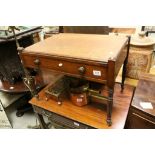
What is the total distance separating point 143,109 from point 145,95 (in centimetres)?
14

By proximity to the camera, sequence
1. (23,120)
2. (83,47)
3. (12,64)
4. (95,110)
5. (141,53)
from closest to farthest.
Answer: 1. (83,47)
2. (95,110)
3. (141,53)
4. (12,64)
5. (23,120)

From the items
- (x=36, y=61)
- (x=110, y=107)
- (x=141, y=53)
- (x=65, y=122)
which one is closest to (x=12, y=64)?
(x=36, y=61)

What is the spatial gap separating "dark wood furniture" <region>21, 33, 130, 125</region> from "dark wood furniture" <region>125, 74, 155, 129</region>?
17cm

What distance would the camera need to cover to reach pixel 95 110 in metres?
1.13

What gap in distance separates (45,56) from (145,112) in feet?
2.31

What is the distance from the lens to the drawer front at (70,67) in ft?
2.77

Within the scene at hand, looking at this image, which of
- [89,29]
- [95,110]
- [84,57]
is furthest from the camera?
[89,29]

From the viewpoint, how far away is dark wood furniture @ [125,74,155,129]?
0.94 metres

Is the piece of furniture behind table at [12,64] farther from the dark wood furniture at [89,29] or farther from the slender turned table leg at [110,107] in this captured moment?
the slender turned table leg at [110,107]

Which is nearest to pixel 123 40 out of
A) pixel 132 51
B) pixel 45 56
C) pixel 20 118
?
pixel 132 51

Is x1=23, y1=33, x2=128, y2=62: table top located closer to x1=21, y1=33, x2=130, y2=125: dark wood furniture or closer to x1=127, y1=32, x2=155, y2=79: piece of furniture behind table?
x1=21, y1=33, x2=130, y2=125: dark wood furniture

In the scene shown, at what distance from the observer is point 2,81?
172 cm

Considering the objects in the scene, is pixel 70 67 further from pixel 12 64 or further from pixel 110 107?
pixel 12 64

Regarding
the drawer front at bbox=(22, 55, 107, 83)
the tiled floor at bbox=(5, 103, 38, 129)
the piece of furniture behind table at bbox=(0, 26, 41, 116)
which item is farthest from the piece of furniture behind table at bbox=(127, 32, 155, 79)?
the tiled floor at bbox=(5, 103, 38, 129)
